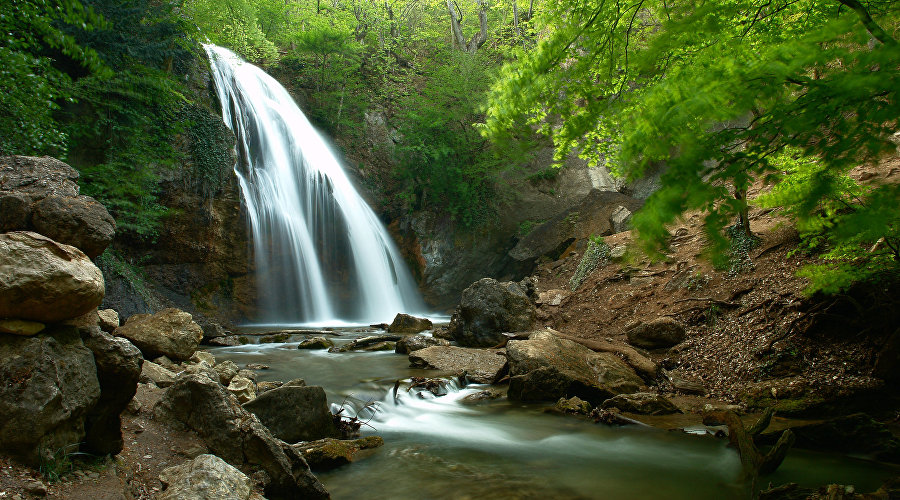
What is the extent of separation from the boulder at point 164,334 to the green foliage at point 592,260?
9.00 metres

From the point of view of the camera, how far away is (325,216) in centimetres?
1870

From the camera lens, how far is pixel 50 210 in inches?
132

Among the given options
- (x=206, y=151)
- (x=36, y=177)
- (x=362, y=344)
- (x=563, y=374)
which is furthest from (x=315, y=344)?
(x=206, y=151)

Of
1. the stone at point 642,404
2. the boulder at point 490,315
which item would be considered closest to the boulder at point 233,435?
the stone at point 642,404

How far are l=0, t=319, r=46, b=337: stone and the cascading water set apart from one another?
14.0m

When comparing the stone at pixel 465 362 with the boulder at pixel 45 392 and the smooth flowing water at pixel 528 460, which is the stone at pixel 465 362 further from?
the boulder at pixel 45 392

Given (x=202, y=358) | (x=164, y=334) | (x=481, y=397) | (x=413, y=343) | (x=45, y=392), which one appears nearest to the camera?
(x=45, y=392)

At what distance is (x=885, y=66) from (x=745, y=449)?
332cm

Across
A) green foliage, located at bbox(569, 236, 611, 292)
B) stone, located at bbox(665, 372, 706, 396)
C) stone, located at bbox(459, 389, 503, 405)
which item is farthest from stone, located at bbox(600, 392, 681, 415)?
green foliage, located at bbox(569, 236, 611, 292)

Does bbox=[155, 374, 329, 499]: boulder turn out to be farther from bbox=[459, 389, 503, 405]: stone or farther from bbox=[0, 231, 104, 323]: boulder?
bbox=[459, 389, 503, 405]: stone

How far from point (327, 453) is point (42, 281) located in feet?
9.42

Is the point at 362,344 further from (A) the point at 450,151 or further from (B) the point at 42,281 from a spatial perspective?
(A) the point at 450,151

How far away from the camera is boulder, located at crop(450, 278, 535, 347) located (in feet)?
34.6

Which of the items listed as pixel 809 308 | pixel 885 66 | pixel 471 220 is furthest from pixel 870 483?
pixel 471 220
